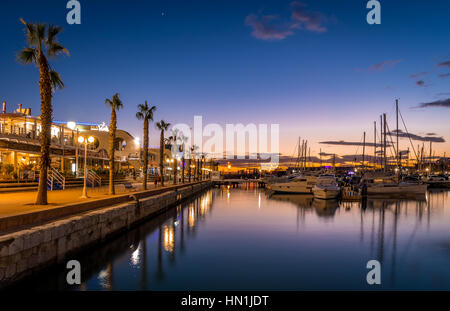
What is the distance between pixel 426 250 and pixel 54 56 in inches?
1080

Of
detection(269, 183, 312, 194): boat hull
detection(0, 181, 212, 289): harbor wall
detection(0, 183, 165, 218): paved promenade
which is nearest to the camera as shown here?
detection(0, 181, 212, 289): harbor wall

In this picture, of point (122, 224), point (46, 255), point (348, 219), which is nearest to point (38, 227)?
point (46, 255)

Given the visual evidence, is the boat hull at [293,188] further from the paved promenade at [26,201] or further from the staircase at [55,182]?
the staircase at [55,182]

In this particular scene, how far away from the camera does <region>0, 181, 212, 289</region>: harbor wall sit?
34.0 ft

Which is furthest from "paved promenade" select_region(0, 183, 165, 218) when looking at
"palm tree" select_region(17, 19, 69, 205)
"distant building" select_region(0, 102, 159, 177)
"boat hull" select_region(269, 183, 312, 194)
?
"boat hull" select_region(269, 183, 312, 194)

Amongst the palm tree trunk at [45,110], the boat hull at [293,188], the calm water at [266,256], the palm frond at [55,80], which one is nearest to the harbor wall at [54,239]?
the calm water at [266,256]

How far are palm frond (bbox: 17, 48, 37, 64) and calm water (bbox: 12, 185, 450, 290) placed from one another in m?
11.4

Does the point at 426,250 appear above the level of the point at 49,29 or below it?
below

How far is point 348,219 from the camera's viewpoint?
34.8m

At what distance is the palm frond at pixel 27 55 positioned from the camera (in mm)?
17422

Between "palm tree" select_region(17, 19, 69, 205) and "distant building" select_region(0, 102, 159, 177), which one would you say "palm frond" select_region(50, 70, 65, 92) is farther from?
"distant building" select_region(0, 102, 159, 177)

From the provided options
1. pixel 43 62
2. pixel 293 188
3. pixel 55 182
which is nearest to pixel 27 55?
pixel 43 62

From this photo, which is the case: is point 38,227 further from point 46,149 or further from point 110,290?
point 46,149

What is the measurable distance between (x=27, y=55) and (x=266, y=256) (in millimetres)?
18211
